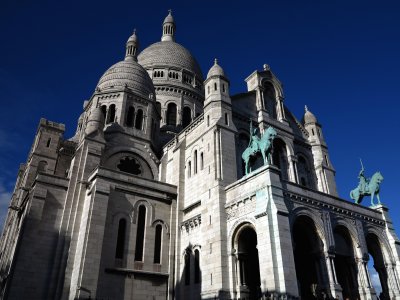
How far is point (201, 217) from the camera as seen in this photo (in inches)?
996

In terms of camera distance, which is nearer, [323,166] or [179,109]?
[323,166]

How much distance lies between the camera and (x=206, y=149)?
27656mm

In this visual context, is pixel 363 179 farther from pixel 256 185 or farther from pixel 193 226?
pixel 193 226

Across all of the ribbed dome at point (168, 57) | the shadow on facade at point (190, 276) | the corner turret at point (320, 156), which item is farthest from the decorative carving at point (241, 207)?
the ribbed dome at point (168, 57)

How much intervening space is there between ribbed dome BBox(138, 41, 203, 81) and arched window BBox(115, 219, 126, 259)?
1269 inches

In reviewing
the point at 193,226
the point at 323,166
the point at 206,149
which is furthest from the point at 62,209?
the point at 323,166

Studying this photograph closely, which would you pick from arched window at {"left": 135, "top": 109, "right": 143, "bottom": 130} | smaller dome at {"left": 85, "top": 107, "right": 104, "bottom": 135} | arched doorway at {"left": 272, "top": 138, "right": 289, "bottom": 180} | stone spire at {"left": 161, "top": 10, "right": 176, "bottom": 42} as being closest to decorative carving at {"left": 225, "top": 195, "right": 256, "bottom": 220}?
arched doorway at {"left": 272, "top": 138, "right": 289, "bottom": 180}

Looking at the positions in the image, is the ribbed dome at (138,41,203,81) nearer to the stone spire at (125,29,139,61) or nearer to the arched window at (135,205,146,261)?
the stone spire at (125,29,139,61)

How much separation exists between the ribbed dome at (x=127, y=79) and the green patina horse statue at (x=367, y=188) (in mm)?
22473

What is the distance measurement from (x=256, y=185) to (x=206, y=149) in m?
6.69

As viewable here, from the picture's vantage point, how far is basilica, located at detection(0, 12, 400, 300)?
21.9 metres

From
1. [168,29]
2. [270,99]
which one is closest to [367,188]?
[270,99]

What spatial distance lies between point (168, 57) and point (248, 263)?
38.0 metres

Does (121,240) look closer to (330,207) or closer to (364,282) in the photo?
(330,207)
